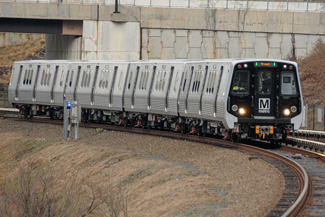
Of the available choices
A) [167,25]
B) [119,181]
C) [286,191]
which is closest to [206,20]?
[167,25]

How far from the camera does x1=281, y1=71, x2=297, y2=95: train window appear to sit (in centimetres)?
2534

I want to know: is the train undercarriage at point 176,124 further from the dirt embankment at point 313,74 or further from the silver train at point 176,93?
the dirt embankment at point 313,74

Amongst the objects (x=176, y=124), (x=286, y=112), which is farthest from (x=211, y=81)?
(x=176, y=124)

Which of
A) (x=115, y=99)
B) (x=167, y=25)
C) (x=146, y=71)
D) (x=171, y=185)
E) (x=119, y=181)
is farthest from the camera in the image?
(x=167, y=25)

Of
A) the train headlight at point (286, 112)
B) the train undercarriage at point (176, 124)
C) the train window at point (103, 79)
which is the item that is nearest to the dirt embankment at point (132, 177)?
the train undercarriage at point (176, 124)

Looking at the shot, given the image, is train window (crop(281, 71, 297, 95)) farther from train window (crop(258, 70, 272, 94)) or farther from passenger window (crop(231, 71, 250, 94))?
passenger window (crop(231, 71, 250, 94))

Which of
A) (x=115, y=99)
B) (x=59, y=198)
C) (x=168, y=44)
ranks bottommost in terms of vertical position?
(x=59, y=198)

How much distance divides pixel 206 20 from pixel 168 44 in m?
2.67

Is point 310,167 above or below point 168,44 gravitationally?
below

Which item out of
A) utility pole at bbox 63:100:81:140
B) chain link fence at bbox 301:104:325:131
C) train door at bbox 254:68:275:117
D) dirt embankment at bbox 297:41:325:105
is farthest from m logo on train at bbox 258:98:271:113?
dirt embankment at bbox 297:41:325:105

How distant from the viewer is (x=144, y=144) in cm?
2723

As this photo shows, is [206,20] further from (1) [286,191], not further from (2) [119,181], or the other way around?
(1) [286,191]

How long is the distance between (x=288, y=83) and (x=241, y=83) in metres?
1.66

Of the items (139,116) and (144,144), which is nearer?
(144,144)
